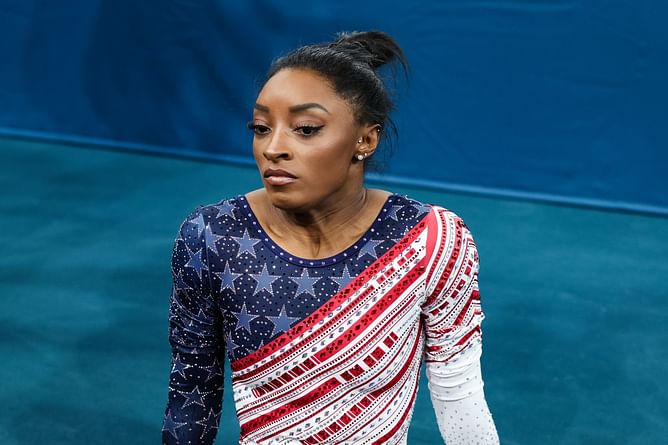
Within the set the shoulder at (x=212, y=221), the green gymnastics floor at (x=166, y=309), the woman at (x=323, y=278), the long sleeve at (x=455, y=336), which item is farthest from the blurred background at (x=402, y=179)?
the shoulder at (x=212, y=221)

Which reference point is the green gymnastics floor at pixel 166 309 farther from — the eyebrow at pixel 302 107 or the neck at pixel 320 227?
the eyebrow at pixel 302 107

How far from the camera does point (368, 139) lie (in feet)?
5.33

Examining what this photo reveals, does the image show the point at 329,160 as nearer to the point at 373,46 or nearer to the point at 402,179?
the point at 373,46

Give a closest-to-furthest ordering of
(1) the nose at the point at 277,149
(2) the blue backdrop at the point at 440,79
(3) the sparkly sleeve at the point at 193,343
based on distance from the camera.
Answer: (1) the nose at the point at 277,149 < (3) the sparkly sleeve at the point at 193,343 < (2) the blue backdrop at the point at 440,79

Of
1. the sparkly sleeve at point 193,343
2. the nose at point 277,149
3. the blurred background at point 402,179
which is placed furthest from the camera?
the blurred background at point 402,179

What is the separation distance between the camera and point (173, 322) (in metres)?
1.67

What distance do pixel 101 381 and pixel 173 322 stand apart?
1.75 meters

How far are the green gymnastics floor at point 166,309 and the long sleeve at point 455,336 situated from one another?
52.2 inches

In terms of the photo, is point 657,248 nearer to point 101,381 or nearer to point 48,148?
point 101,381

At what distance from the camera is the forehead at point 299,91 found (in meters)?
1.53

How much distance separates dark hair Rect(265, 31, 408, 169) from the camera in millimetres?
1573

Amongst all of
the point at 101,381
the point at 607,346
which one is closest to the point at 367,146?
the point at 101,381

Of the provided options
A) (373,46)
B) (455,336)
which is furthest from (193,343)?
(373,46)

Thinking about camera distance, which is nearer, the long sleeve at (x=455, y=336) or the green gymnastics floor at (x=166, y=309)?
the long sleeve at (x=455, y=336)
